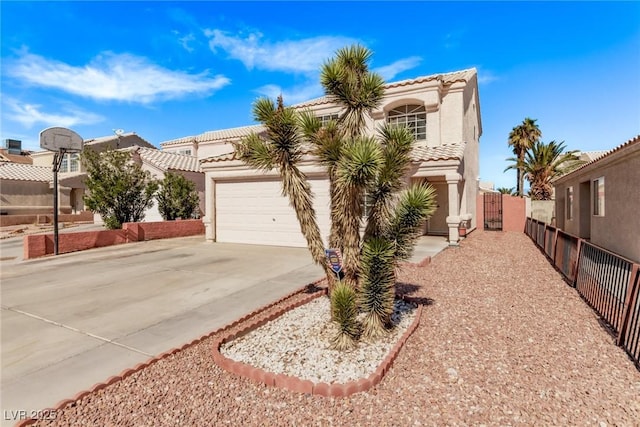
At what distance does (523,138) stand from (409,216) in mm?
31394

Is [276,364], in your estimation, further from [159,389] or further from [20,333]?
Result: [20,333]

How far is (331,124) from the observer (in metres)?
4.98

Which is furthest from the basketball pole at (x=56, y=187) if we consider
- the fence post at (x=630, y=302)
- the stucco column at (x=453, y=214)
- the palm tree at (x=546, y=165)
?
the palm tree at (x=546, y=165)

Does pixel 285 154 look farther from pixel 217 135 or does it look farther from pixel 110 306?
pixel 217 135

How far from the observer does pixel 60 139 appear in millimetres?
13312

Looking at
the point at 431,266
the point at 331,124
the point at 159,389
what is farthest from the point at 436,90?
the point at 159,389

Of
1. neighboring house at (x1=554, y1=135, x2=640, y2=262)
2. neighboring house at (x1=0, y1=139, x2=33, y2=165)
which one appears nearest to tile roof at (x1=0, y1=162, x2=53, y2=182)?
neighboring house at (x1=0, y1=139, x2=33, y2=165)

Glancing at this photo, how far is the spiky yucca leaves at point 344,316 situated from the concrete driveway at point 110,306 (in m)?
2.24

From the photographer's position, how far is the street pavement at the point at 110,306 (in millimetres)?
3996

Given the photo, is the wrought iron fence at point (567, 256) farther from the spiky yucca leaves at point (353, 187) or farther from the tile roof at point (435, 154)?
the spiky yucca leaves at point (353, 187)

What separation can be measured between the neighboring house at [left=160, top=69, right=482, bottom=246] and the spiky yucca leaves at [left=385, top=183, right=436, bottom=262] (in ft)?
27.1

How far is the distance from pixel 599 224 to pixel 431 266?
24.7 ft

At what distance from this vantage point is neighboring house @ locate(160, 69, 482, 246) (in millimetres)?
13586

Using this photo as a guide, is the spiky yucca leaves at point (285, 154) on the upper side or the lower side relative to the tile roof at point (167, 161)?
lower
